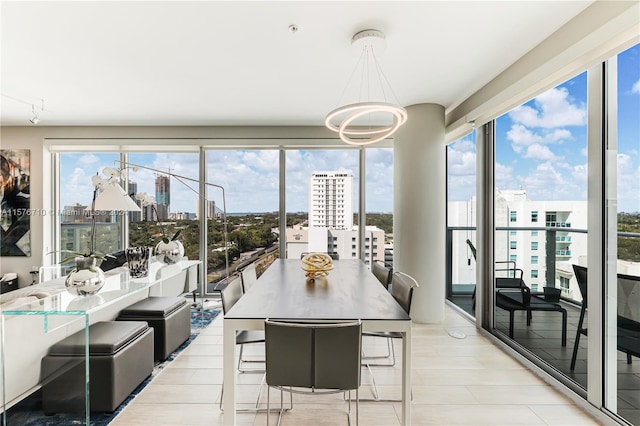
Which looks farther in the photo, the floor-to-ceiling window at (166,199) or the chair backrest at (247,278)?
the floor-to-ceiling window at (166,199)

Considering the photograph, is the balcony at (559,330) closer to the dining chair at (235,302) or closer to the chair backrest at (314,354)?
the chair backrest at (314,354)

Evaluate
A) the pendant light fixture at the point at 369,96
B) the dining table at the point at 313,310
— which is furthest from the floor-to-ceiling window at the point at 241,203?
the dining table at the point at 313,310

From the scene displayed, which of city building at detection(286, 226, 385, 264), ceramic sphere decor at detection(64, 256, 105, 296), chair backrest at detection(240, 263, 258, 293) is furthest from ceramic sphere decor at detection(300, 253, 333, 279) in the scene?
city building at detection(286, 226, 385, 264)

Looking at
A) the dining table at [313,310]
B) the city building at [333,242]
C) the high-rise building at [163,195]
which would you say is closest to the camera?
the dining table at [313,310]

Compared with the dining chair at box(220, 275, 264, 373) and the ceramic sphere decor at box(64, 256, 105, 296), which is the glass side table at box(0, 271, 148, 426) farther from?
the dining chair at box(220, 275, 264, 373)

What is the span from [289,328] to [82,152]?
17.0 feet

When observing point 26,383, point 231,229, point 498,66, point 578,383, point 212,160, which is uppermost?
point 498,66

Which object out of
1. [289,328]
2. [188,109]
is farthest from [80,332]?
[188,109]

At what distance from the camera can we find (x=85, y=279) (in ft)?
6.98

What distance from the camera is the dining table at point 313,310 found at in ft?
5.41

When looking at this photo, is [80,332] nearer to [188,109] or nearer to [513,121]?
[188,109]

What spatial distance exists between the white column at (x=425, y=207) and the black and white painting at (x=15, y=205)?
224 inches

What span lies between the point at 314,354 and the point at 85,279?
1.73m

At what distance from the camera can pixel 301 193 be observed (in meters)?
4.88
